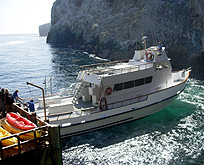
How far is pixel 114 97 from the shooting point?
20578 mm

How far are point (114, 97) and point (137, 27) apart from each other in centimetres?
3993

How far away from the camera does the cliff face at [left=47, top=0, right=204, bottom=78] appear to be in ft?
150

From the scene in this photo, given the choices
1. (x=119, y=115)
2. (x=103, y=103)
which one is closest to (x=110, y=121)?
(x=119, y=115)

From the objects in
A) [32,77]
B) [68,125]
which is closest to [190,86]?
[68,125]

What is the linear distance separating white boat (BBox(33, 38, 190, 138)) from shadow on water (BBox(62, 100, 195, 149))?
47cm

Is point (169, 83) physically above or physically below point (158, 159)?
above

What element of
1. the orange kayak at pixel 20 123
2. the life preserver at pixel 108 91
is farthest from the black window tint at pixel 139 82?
the orange kayak at pixel 20 123

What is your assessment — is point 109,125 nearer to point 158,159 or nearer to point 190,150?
point 158,159

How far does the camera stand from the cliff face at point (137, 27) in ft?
150

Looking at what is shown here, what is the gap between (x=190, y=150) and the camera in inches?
655

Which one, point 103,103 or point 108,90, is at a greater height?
point 108,90

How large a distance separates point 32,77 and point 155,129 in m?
28.1

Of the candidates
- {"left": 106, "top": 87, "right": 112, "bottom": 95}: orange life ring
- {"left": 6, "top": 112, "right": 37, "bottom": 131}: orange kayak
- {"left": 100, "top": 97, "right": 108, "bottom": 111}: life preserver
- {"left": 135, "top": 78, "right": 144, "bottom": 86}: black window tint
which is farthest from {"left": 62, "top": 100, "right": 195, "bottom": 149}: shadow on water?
{"left": 6, "top": 112, "right": 37, "bottom": 131}: orange kayak

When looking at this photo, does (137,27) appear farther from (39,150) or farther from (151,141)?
(39,150)
